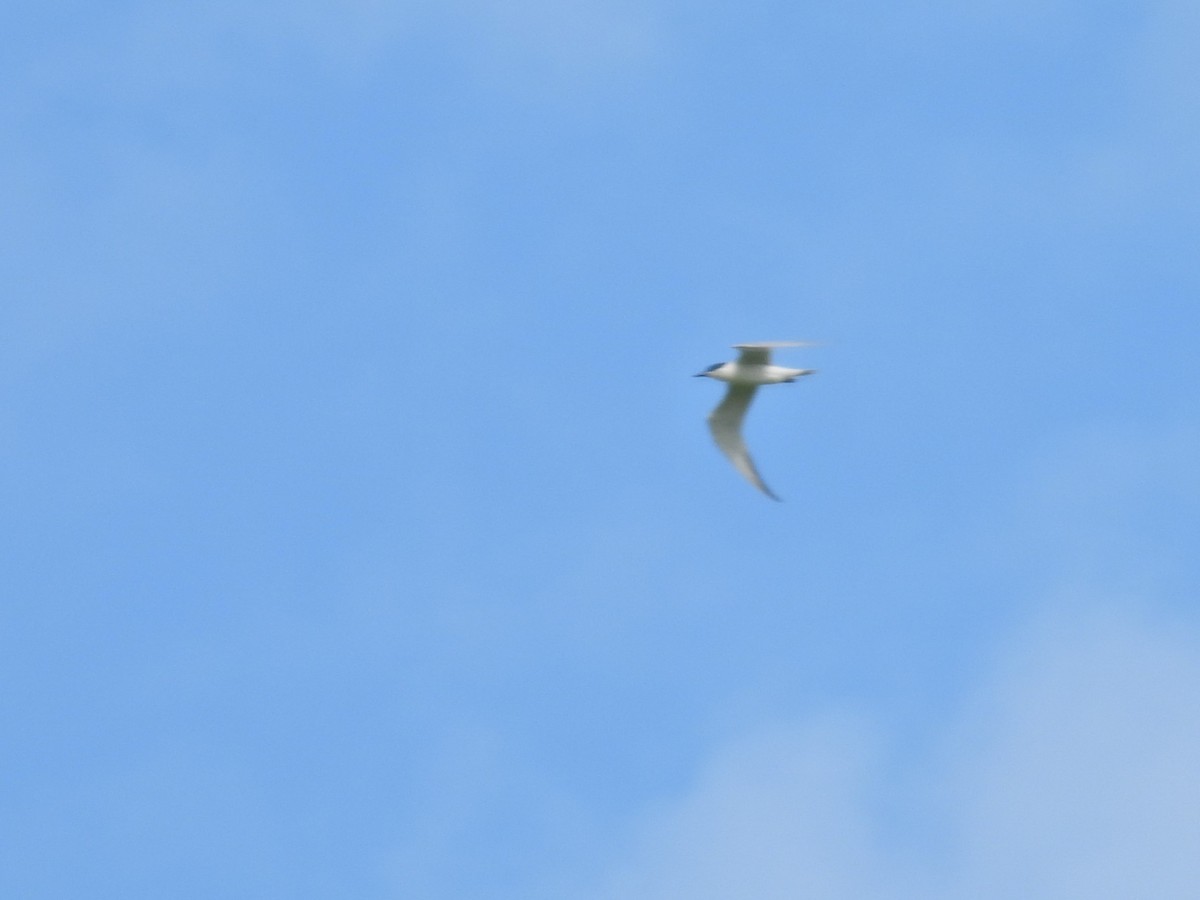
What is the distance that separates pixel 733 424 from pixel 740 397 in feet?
1.78

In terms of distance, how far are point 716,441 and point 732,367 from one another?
1.42 m

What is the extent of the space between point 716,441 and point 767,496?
72.5 inches

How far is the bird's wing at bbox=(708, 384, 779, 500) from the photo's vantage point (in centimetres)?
3781

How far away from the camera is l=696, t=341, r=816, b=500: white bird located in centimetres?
3719

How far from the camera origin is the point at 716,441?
37938mm

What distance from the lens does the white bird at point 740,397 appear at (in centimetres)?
3719

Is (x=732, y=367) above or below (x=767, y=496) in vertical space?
above

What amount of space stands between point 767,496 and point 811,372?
2388 mm

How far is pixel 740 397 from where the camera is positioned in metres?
37.9

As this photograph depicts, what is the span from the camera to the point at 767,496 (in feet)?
120

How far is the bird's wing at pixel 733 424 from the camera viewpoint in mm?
37812

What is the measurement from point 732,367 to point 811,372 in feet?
5.02

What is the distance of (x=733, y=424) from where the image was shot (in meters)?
38.1
